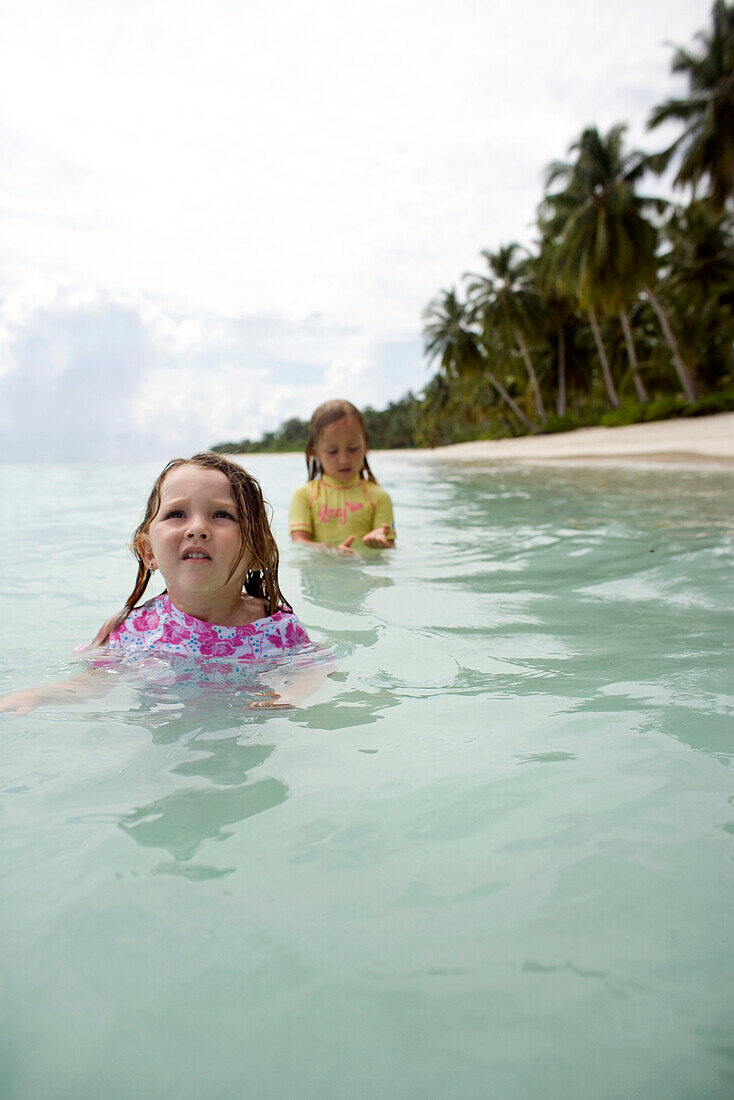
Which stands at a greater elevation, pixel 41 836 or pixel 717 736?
pixel 41 836

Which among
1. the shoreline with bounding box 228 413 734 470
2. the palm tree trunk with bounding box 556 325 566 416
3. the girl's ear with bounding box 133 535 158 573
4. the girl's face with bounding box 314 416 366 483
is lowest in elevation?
the shoreline with bounding box 228 413 734 470

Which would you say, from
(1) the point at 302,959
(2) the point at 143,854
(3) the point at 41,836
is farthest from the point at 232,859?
(3) the point at 41,836

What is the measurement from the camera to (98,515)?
9.77m

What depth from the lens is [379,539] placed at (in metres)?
5.17

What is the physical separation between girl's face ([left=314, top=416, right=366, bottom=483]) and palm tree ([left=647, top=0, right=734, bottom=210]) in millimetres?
24620

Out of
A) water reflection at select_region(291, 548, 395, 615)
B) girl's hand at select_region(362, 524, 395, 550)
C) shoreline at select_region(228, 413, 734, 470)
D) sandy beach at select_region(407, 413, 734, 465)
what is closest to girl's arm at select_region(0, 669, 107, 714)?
water reflection at select_region(291, 548, 395, 615)

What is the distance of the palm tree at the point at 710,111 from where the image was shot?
78.3 feet

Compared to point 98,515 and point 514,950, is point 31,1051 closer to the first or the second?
point 514,950

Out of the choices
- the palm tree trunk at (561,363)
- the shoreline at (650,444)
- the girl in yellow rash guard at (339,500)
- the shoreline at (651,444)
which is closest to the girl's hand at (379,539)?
the girl in yellow rash guard at (339,500)

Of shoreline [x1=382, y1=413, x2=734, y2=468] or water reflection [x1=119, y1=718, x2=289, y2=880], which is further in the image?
shoreline [x1=382, y1=413, x2=734, y2=468]

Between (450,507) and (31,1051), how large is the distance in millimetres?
9076

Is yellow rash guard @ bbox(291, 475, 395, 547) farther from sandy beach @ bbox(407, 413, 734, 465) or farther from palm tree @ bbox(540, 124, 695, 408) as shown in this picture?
palm tree @ bbox(540, 124, 695, 408)

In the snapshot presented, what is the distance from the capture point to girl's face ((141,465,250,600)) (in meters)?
2.35

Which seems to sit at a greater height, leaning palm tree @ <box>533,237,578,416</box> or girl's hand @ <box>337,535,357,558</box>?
leaning palm tree @ <box>533,237,578,416</box>
